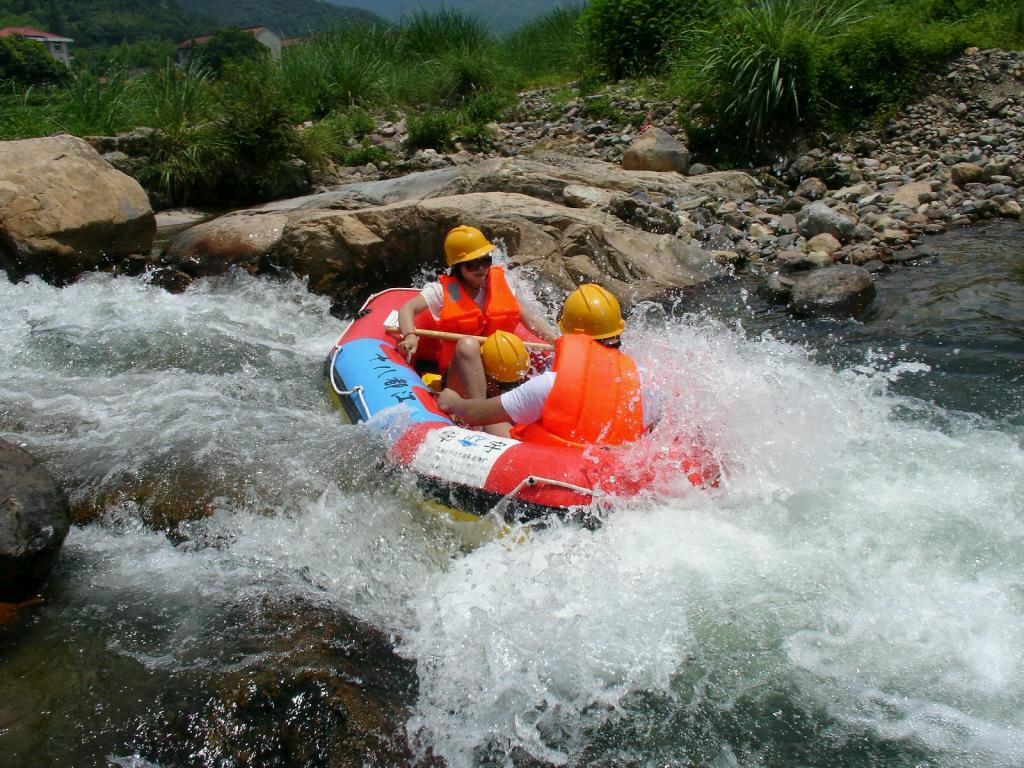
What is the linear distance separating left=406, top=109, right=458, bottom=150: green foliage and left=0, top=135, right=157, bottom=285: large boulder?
5160 mm

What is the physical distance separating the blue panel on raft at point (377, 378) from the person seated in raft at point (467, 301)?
184 mm

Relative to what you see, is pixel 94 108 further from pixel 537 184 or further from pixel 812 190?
pixel 812 190

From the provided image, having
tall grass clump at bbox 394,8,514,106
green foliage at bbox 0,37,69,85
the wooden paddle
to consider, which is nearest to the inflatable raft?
the wooden paddle

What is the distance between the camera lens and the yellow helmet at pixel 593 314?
405cm

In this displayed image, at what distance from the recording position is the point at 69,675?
295 cm

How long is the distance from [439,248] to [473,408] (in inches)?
130

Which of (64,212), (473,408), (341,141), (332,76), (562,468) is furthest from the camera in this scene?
(332,76)

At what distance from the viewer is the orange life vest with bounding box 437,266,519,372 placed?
17.2 feet

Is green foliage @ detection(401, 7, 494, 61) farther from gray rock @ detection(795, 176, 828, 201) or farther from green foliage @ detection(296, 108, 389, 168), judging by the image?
gray rock @ detection(795, 176, 828, 201)

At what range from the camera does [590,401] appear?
3.80m

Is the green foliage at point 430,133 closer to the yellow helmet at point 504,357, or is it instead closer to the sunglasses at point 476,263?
the sunglasses at point 476,263

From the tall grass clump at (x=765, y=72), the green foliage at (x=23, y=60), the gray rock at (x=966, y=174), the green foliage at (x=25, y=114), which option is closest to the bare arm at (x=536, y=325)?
the gray rock at (x=966, y=174)

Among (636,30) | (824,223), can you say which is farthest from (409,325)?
(636,30)

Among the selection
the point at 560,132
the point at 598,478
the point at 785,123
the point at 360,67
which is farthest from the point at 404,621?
the point at 360,67
